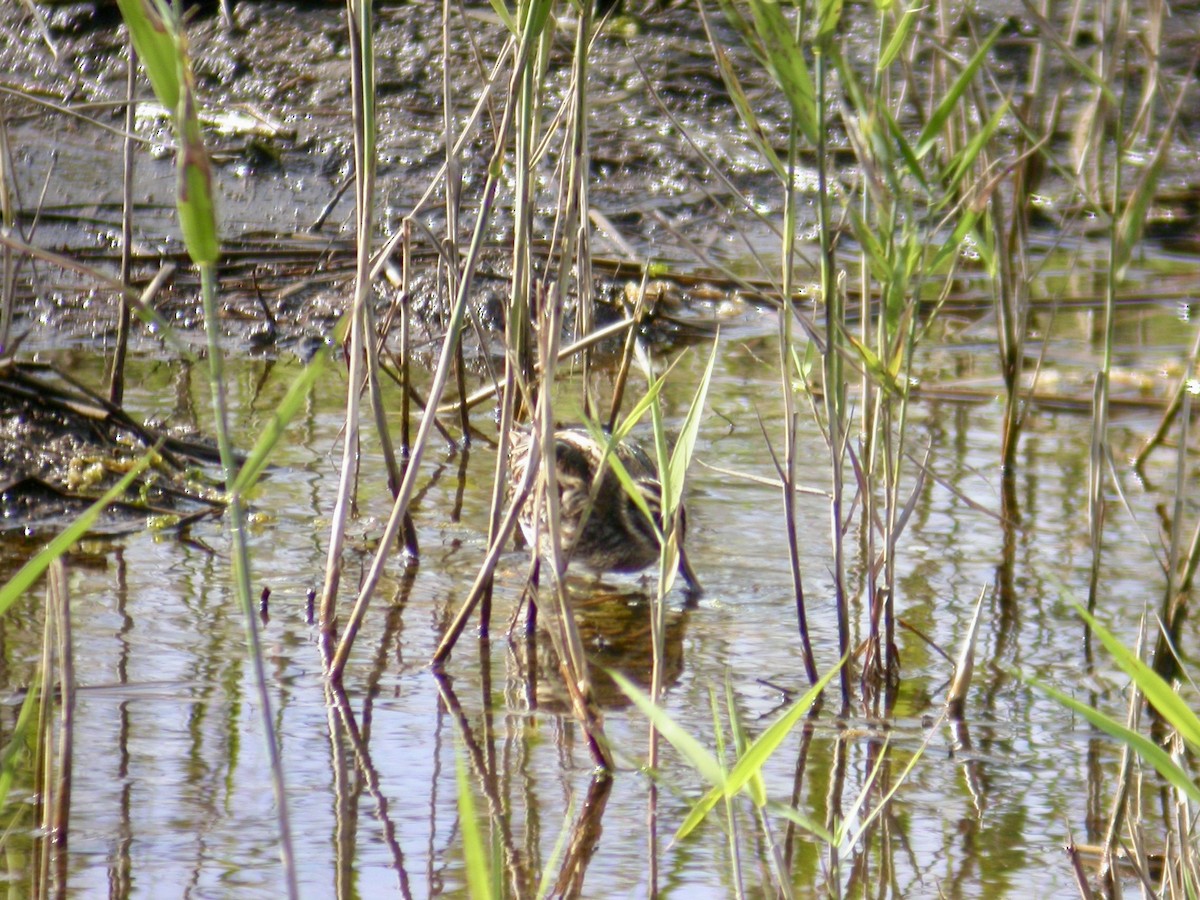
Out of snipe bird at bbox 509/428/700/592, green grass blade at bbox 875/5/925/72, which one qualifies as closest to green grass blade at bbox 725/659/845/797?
green grass blade at bbox 875/5/925/72

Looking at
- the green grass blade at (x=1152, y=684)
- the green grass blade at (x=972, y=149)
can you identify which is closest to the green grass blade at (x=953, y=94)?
the green grass blade at (x=972, y=149)

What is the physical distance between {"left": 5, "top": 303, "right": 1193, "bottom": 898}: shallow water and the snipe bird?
9 cm

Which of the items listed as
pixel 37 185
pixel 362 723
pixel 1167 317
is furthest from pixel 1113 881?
pixel 37 185

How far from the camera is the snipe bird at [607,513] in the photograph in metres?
4.62

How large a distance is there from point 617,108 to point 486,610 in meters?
6.27

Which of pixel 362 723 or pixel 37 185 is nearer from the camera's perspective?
pixel 362 723

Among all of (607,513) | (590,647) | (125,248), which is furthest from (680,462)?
(125,248)

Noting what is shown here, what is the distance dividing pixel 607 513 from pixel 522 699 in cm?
116

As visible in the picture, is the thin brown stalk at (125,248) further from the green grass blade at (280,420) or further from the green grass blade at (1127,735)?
the green grass blade at (1127,735)

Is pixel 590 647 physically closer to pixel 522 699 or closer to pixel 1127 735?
pixel 522 699

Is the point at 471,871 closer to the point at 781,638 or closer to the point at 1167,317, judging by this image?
the point at 781,638

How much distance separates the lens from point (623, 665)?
156 inches

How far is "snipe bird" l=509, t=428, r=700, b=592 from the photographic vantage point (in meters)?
4.62

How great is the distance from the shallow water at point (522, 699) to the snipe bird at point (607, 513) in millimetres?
90
